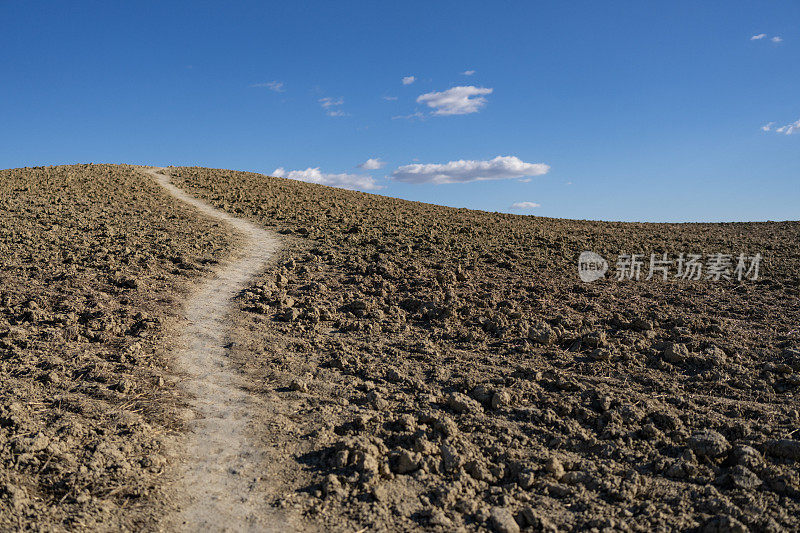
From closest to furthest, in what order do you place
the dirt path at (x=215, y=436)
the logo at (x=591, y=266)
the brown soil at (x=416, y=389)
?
the dirt path at (x=215, y=436)
the brown soil at (x=416, y=389)
the logo at (x=591, y=266)

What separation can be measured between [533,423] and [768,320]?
596cm

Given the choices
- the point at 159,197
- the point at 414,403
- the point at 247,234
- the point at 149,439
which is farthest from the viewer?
the point at 159,197

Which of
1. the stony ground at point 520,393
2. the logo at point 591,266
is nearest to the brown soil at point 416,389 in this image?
the stony ground at point 520,393

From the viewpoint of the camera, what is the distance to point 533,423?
5043 millimetres

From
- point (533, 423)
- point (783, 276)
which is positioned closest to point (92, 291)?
point (533, 423)

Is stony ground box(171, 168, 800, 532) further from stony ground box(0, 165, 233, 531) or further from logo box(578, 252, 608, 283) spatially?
stony ground box(0, 165, 233, 531)

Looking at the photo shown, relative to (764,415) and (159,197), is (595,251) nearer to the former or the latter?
(764,415)

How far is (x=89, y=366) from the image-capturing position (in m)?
6.07

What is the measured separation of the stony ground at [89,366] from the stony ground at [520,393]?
42.1 inches

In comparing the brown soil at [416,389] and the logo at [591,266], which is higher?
the logo at [591,266]

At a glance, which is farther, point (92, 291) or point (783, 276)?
point (783, 276)

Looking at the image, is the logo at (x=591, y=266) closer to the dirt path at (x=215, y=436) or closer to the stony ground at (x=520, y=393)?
the stony ground at (x=520, y=393)

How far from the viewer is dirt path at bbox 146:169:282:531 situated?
3723 millimetres

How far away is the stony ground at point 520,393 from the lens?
12.7 ft
